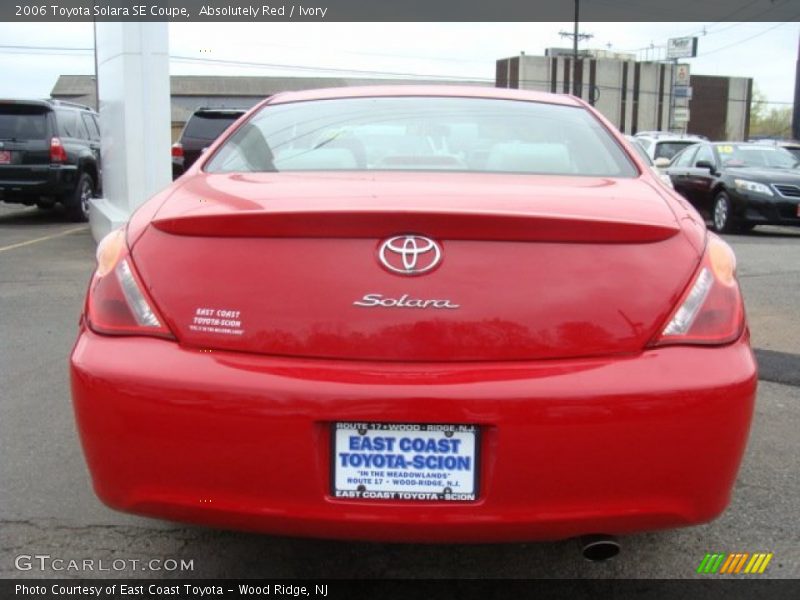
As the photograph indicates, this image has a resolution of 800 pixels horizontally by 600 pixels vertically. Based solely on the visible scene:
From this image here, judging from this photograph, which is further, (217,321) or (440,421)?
(217,321)

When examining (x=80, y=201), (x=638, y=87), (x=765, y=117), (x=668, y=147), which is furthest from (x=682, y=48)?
(x=80, y=201)

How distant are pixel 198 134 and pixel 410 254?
43.0 ft

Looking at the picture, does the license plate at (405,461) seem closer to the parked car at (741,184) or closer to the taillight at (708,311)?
the taillight at (708,311)

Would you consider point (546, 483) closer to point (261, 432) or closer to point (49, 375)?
point (261, 432)

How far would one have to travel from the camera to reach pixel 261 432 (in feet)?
6.70

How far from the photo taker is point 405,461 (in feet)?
6.77

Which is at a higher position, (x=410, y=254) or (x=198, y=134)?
(x=410, y=254)

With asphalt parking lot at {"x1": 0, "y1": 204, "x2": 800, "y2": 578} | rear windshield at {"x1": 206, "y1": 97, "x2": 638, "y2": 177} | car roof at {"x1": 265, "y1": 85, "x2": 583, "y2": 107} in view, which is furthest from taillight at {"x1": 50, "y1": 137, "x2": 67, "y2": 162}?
rear windshield at {"x1": 206, "y1": 97, "x2": 638, "y2": 177}

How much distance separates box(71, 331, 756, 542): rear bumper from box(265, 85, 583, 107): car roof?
1.67 metres

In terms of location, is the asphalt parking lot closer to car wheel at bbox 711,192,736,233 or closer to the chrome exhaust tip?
the chrome exhaust tip

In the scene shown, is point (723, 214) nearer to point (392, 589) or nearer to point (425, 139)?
point (425, 139)
